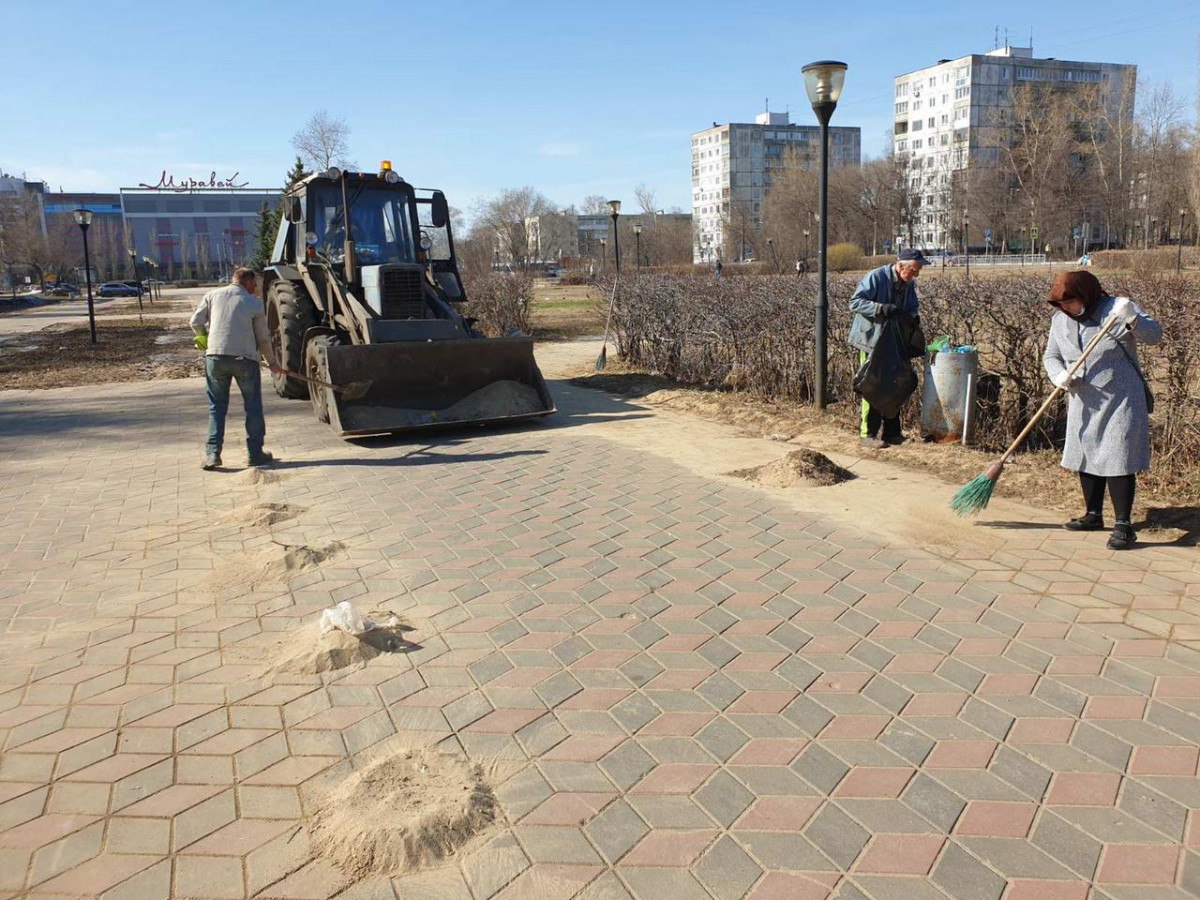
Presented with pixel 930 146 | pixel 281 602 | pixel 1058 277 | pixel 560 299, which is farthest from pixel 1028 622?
pixel 930 146

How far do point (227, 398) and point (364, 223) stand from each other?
3.65 metres

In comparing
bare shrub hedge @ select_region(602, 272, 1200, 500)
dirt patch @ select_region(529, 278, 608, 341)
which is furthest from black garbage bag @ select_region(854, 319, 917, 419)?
dirt patch @ select_region(529, 278, 608, 341)

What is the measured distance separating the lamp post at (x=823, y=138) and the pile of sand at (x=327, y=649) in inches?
234

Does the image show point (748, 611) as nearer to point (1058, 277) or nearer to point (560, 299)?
point (1058, 277)

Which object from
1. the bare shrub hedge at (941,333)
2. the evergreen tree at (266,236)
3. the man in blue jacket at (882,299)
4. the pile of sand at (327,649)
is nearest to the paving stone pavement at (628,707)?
the pile of sand at (327,649)

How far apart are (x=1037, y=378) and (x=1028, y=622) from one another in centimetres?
345

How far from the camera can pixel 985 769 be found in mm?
3008

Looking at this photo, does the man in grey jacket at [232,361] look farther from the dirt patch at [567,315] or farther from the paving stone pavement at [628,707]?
the dirt patch at [567,315]

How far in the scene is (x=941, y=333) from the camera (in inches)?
305

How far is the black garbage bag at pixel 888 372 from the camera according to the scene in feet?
24.0

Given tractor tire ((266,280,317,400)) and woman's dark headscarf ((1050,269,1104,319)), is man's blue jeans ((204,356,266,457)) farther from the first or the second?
woman's dark headscarf ((1050,269,1104,319))

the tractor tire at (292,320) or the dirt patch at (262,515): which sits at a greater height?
the tractor tire at (292,320)

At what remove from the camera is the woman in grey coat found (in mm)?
4898

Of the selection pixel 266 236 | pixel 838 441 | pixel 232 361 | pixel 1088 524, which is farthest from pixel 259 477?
pixel 266 236
